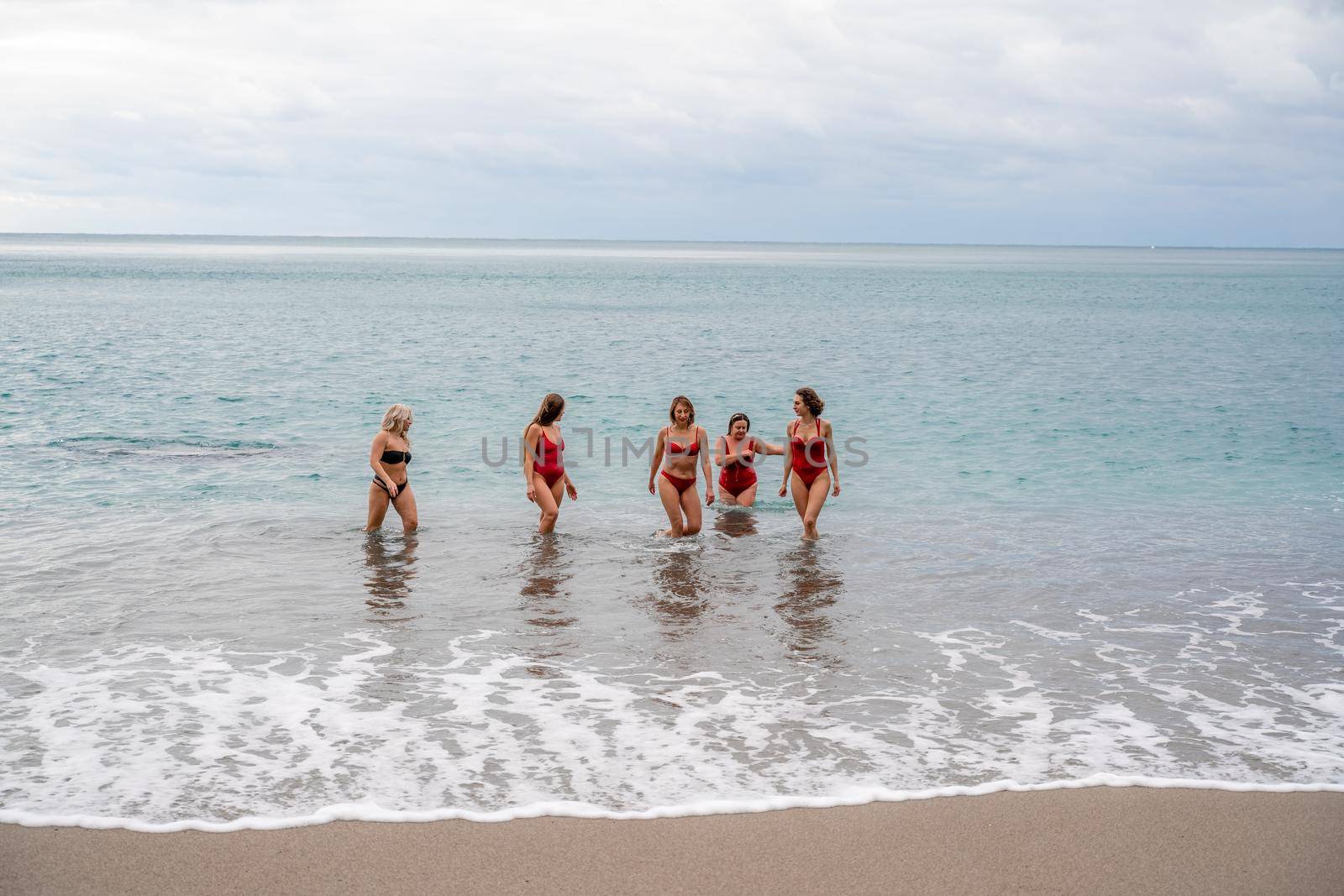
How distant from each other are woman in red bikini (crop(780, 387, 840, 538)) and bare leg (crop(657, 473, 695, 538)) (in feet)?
3.71

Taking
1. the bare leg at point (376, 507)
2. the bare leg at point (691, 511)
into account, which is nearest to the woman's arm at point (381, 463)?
the bare leg at point (376, 507)

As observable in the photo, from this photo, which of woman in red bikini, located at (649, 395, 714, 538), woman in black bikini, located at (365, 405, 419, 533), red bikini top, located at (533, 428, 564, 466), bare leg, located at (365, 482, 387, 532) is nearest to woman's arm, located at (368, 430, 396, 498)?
woman in black bikini, located at (365, 405, 419, 533)

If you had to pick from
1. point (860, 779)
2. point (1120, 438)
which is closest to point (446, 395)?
point (1120, 438)

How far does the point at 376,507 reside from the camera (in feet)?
37.6

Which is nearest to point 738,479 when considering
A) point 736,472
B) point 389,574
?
point 736,472

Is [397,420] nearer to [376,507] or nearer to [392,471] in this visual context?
[392,471]

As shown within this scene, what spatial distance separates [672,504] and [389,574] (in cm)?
314

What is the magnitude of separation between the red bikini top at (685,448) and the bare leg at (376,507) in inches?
122

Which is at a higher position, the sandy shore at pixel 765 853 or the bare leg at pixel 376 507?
the bare leg at pixel 376 507

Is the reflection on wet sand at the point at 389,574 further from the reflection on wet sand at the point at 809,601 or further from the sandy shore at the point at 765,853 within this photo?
the sandy shore at the point at 765,853

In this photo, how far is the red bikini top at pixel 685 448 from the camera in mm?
11539

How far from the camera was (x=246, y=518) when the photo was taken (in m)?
12.2

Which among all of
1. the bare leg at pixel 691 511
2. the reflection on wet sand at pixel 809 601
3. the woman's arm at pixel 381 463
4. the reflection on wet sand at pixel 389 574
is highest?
the woman's arm at pixel 381 463

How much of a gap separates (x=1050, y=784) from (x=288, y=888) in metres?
3.88
